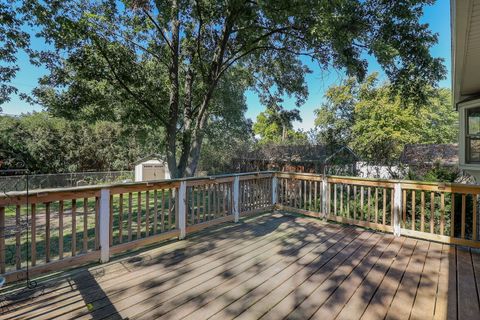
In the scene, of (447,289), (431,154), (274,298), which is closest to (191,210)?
(274,298)

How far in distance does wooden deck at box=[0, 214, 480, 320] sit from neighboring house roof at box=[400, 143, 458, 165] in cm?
888

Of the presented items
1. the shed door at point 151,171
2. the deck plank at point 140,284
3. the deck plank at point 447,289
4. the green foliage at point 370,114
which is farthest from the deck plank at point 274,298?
the shed door at point 151,171

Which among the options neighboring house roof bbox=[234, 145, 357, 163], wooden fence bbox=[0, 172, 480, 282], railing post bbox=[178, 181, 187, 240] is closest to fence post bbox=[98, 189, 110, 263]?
wooden fence bbox=[0, 172, 480, 282]

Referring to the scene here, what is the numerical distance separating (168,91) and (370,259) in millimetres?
6070

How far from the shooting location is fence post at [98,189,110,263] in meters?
2.98

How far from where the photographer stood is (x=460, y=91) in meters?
6.65

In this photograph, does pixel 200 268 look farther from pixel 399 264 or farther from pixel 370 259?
pixel 399 264

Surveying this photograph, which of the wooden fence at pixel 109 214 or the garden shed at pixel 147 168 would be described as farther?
the garden shed at pixel 147 168

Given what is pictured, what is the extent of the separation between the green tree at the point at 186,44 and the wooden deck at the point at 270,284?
3130mm

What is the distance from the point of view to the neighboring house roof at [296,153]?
8789 millimetres

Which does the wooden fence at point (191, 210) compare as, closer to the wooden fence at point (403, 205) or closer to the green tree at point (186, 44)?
the wooden fence at point (403, 205)

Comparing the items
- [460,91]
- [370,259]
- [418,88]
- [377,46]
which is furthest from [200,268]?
[460,91]

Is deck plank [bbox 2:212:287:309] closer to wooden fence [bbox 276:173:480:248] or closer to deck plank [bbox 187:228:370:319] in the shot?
deck plank [bbox 187:228:370:319]

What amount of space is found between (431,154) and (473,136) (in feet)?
19.5
